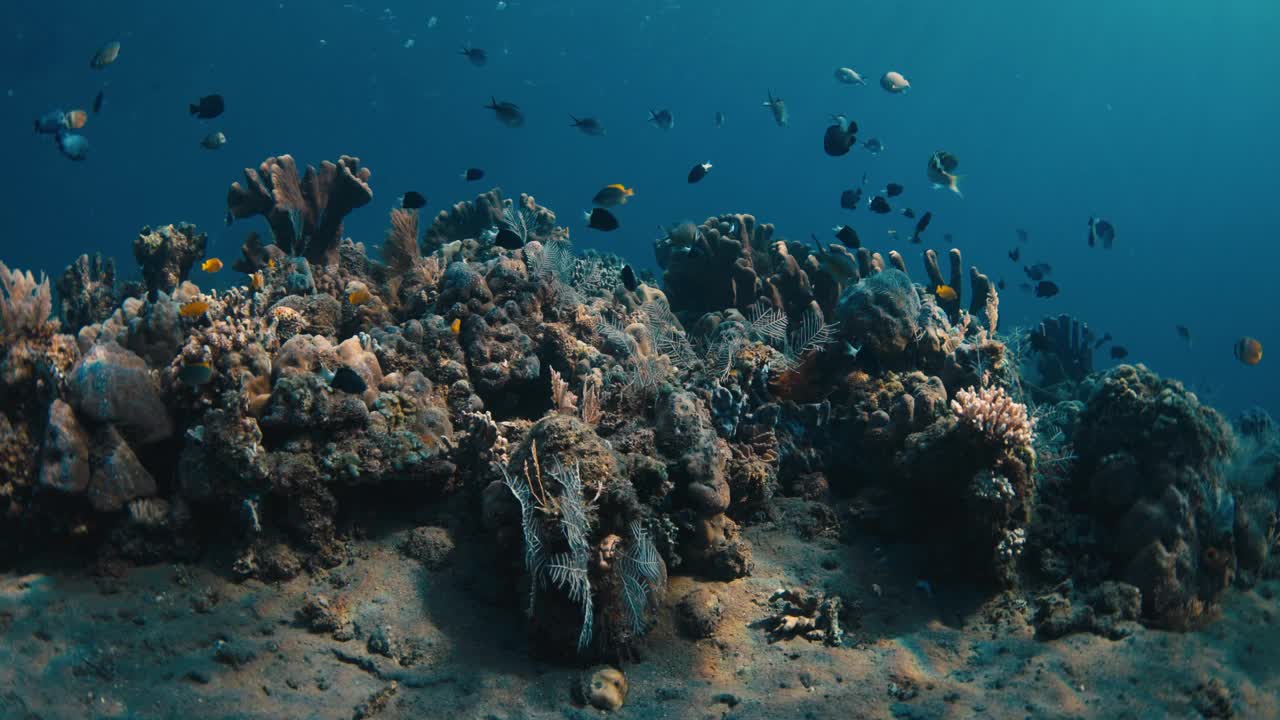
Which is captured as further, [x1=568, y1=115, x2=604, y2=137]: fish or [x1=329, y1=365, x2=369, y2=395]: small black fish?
[x1=568, y1=115, x2=604, y2=137]: fish

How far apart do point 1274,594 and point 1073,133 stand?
506ft

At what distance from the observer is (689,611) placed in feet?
15.8

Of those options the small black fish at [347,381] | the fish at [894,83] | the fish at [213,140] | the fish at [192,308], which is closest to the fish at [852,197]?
the fish at [894,83]

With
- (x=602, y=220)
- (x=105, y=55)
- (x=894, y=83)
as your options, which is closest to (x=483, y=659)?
(x=602, y=220)

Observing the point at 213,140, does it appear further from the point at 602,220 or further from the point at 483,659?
the point at 483,659

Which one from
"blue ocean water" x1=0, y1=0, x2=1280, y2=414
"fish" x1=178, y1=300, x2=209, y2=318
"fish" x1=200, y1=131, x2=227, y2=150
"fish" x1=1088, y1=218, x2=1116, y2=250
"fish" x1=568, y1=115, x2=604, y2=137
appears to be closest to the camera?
"fish" x1=178, y1=300, x2=209, y2=318

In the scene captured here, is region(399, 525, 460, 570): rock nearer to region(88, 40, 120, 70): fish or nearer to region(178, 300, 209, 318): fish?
region(178, 300, 209, 318): fish

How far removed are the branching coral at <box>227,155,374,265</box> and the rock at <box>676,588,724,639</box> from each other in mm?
8763

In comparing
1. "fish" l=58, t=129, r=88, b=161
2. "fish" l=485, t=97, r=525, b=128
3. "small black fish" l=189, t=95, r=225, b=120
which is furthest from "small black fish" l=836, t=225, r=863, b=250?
"fish" l=58, t=129, r=88, b=161

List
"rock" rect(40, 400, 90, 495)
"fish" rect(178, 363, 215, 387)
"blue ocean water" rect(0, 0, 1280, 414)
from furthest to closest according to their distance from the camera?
"blue ocean water" rect(0, 0, 1280, 414) → "fish" rect(178, 363, 215, 387) → "rock" rect(40, 400, 90, 495)

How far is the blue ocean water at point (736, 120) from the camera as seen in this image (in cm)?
7425

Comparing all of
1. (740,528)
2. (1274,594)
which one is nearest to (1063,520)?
(1274,594)

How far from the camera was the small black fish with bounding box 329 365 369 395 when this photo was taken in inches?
201

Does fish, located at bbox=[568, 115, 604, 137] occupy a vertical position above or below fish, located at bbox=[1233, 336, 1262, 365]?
below
